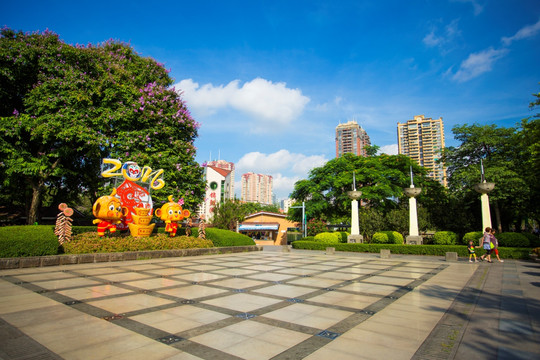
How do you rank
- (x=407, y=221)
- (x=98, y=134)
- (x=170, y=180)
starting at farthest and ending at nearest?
(x=407, y=221) → (x=170, y=180) → (x=98, y=134)

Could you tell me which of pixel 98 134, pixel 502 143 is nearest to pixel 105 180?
pixel 98 134

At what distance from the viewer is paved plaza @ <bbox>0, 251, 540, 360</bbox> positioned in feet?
13.7

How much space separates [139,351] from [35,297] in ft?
15.1

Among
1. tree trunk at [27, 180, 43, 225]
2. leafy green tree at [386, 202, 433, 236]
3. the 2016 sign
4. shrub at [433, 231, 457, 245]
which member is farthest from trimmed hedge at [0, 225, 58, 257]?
leafy green tree at [386, 202, 433, 236]

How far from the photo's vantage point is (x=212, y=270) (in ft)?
39.2

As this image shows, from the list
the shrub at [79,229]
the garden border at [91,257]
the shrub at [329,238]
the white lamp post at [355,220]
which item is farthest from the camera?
the shrub at [329,238]

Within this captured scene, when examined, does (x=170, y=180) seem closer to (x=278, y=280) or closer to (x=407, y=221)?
(x=278, y=280)

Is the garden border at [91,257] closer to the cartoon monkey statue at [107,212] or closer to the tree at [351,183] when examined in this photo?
the cartoon monkey statue at [107,212]

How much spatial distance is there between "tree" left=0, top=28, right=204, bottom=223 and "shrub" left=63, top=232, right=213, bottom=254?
375 centimetres

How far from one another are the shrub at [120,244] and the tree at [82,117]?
3.75 metres

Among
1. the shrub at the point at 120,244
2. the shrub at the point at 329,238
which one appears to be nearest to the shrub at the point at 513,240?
the shrub at the point at 329,238

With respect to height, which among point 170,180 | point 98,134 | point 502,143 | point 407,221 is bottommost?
point 407,221

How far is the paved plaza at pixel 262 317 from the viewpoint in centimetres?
418

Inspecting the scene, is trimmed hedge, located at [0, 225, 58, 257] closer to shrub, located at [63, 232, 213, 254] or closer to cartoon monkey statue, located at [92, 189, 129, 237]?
shrub, located at [63, 232, 213, 254]
